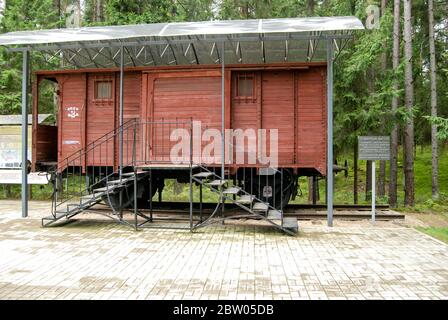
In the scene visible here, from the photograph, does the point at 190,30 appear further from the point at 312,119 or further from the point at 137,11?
the point at 137,11

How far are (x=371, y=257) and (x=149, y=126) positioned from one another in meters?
6.37

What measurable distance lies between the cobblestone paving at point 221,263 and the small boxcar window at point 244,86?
10.9 feet

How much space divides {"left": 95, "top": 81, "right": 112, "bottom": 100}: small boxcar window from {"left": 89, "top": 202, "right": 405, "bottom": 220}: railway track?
3.04 meters

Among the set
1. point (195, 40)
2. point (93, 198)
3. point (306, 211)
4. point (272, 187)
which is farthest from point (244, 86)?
point (93, 198)

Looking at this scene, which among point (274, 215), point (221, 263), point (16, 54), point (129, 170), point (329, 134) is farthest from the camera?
point (16, 54)

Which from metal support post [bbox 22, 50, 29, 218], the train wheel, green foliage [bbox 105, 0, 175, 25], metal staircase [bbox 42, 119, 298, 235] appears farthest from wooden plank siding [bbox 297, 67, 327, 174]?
green foliage [bbox 105, 0, 175, 25]

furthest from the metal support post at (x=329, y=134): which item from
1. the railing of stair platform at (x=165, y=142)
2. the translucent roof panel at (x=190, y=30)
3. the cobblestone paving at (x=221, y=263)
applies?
the railing of stair platform at (x=165, y=142)

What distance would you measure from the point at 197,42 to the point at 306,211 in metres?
5.27

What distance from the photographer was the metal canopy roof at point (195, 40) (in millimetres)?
8781

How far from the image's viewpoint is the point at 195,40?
9.28 m

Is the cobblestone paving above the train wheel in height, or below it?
below

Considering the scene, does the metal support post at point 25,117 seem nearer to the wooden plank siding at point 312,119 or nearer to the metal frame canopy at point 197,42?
the metal frame canopy at point 197,42

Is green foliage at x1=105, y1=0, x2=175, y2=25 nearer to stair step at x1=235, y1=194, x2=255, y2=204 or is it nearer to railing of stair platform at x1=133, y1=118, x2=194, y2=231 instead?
railing of stair platform at x1=133, y1=118, x2=194, y2=231

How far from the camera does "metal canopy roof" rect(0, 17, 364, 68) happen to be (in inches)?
346
